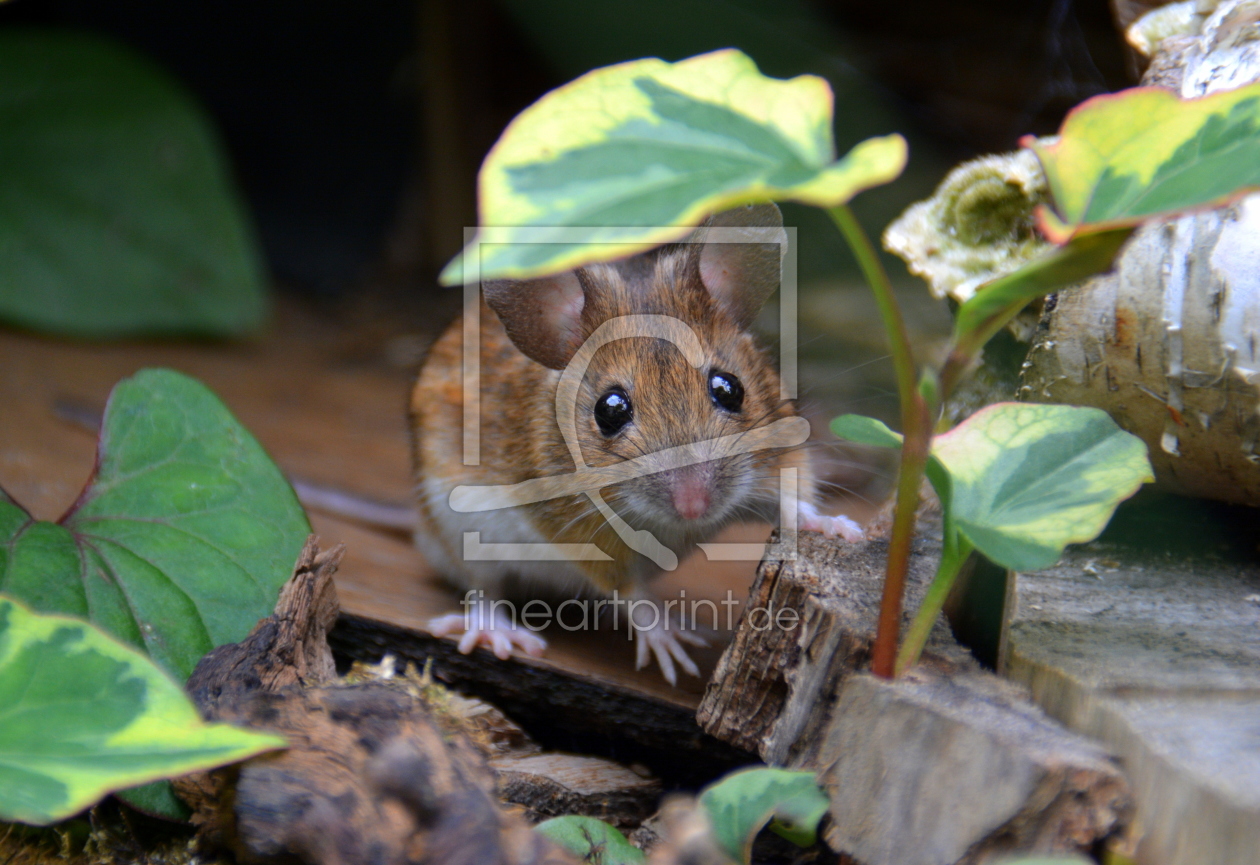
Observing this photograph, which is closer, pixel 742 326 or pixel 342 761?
pixel 342 761

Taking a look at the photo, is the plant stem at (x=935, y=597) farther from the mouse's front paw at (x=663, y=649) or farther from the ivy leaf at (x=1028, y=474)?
the mouse's front paw at (x=663, y=649)

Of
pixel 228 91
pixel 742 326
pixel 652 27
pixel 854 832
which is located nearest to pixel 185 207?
pixel 228 91

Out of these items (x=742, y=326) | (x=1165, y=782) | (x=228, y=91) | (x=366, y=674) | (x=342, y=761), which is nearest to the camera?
(x=1165, y=782)

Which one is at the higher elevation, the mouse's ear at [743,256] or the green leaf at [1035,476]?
the mouse's ear at [743,256]

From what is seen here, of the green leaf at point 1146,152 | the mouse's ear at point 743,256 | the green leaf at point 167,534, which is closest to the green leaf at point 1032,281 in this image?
the green leaf at point 1146,152

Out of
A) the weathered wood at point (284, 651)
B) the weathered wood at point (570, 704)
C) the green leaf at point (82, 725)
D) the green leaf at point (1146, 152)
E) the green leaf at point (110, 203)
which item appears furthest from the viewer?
the green leaf at point (110, 203)

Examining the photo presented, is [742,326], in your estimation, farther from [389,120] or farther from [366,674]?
[389,120]
